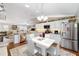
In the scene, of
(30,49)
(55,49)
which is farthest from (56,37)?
(30,49)

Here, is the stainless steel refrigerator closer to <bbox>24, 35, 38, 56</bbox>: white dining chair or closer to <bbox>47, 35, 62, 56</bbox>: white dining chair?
<bbox>47, 35, 62, 56</bbox>: white dining chair

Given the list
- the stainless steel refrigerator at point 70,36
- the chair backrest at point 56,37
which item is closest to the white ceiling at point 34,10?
Result: the stainless steel refrigerator at point 70,36

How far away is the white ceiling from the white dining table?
291 millimetres

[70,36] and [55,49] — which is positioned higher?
[70,36]

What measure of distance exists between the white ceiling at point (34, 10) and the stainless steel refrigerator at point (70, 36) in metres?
0.20

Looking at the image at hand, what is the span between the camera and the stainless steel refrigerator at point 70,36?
1.50 meters

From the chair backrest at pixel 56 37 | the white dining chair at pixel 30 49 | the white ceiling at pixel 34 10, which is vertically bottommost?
the white dining chair at pixel 30 49

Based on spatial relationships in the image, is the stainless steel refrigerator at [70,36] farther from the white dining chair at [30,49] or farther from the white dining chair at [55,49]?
the white dining chair at [30,49]

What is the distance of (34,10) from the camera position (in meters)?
1.56

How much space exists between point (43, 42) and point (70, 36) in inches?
16.6

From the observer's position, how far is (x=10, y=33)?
1.53 metres

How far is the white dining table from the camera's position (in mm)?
1559

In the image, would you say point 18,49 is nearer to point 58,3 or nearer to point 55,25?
point 55,25

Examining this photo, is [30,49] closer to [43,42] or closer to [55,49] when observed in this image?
[43,42]
